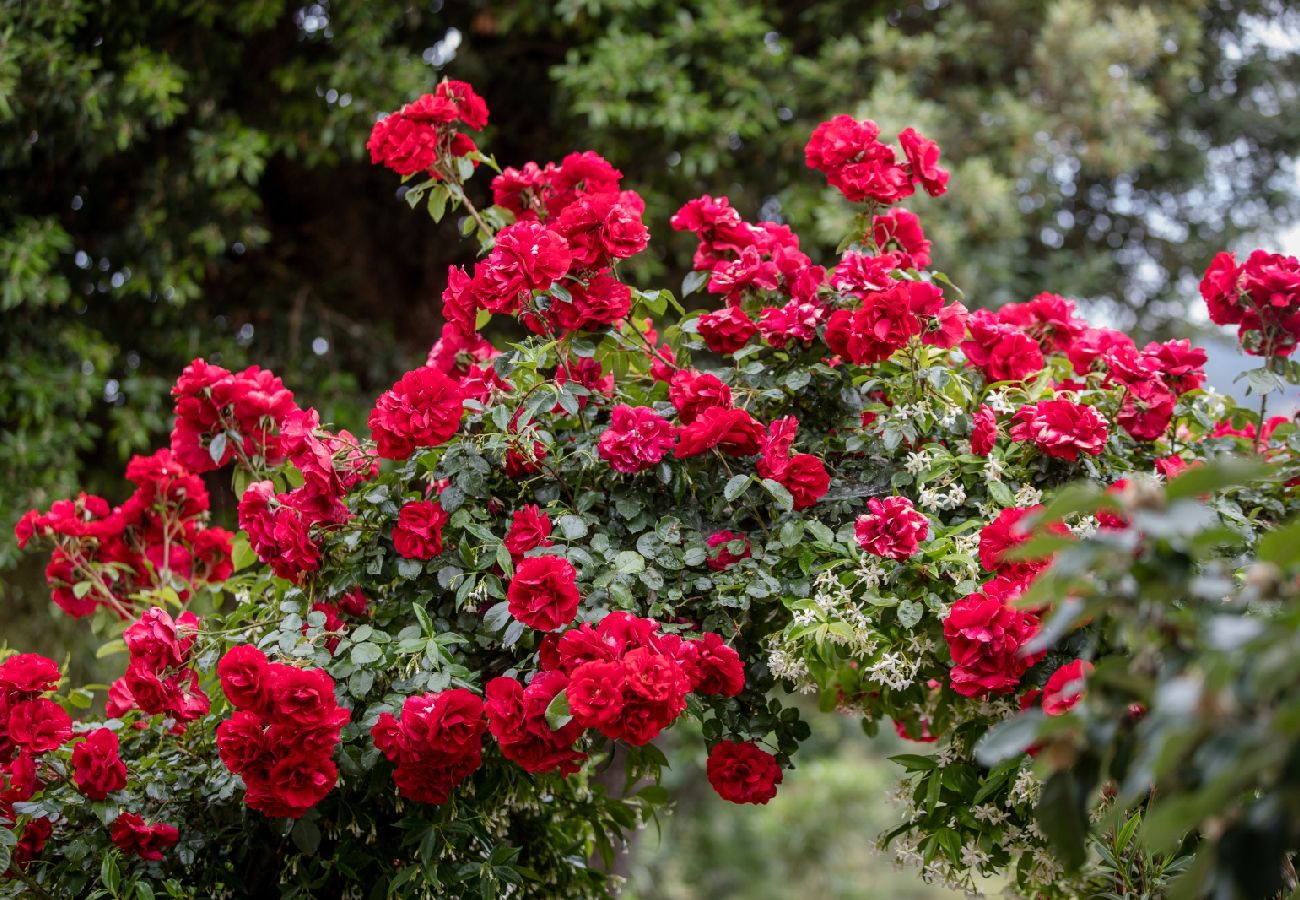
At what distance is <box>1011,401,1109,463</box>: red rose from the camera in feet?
4.73

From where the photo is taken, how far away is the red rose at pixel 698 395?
148 cm

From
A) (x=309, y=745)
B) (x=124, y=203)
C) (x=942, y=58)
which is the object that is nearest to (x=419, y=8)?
(x=124, y=203)

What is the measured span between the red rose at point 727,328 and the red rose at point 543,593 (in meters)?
0.45

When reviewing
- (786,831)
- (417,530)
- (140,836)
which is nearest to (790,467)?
(417,530)

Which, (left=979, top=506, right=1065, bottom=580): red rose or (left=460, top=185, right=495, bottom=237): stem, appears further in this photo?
(left=460, top=185, right=495, bottom=237): stem

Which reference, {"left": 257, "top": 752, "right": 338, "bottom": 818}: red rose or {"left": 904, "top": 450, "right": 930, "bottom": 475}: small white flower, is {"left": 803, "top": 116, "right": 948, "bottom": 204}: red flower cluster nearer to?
{"left": 904, "top": 450, "right": 930, "bottom": 475}: small white flower

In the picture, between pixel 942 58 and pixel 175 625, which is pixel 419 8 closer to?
pixel 942 58

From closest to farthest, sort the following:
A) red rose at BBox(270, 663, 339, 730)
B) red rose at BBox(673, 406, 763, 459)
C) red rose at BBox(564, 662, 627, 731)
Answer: red rose at BBox(564, 662, 627, 731), red rose at BBox(270, 663, 339, 730), red rose at BBox(673, 406, 763, 459)

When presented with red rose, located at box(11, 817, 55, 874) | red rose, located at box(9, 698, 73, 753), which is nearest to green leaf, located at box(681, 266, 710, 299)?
red rose, located at box(9, 698, 73, 753)

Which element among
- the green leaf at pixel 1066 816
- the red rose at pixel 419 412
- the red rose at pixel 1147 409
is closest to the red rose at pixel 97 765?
the red rose at pixel 419 412

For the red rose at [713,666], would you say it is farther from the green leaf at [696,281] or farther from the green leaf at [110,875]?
the green leaf at [110,875]

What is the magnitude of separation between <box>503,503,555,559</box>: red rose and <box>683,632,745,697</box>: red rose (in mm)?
246

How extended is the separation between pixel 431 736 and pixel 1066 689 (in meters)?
0.74

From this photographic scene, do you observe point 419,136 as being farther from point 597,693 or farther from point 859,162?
point 597,693
